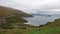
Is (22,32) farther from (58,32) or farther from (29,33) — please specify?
(58,32)

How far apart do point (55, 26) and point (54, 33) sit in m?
2.33

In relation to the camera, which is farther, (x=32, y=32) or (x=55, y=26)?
(x=55, y=26)

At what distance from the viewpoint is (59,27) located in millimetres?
19594

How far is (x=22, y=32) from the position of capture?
60.9ft

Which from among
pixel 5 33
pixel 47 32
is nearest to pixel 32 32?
pixel 47 32

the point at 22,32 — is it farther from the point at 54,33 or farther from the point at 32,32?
the point at 54,33

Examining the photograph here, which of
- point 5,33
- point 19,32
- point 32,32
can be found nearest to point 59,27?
point 32,32

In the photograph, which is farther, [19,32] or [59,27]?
[59,27]

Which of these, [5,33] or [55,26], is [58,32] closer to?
[55,26]

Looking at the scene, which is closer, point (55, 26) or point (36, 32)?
point (36, 32)

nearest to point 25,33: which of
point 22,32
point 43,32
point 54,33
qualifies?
point 22,32

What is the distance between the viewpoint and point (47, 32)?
714 inches

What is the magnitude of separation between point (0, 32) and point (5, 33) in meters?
0.77

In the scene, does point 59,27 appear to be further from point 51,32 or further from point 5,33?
point 5,33
